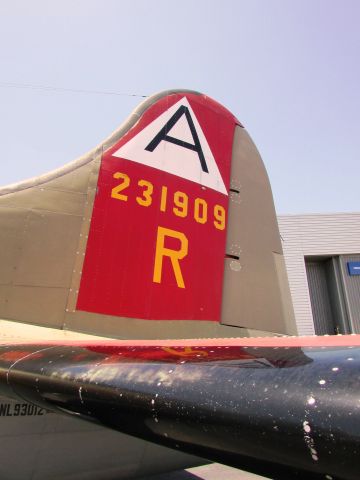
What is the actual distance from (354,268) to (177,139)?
21690 mm

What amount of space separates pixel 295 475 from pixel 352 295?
23981 mm

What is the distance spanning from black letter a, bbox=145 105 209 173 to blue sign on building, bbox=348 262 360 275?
69.7 feet

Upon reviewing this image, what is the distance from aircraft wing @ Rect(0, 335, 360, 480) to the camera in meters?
0.63

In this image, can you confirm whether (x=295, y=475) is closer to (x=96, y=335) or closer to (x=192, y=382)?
(x=192, y=382)

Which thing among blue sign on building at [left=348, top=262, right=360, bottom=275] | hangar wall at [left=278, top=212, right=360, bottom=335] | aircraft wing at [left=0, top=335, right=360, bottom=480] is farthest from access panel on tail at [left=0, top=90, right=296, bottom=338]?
blue sign on building at [left=348, top=262, right=360, bottom=275]

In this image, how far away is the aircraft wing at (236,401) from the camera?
0.63m

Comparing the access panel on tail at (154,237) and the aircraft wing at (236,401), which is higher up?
the access panel on tail at (154,237)

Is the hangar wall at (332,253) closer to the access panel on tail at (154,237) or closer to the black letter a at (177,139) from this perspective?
the access panel on tail at (154,237)

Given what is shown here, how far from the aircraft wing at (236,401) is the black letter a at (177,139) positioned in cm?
265

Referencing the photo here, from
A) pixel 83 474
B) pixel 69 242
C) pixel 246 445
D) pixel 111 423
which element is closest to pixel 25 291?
pixel 69 242

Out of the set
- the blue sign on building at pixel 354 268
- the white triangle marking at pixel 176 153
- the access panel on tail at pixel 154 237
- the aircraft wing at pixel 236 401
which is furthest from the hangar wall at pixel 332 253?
the aircraft wing at pixel 236 401

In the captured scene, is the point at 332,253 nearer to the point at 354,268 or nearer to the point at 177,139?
the point at 354,268

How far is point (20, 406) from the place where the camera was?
8.03 feet

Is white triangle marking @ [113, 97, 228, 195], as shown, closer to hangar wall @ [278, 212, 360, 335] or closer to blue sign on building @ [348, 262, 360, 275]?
hangar wall @ [278, 212, 360, 335]
